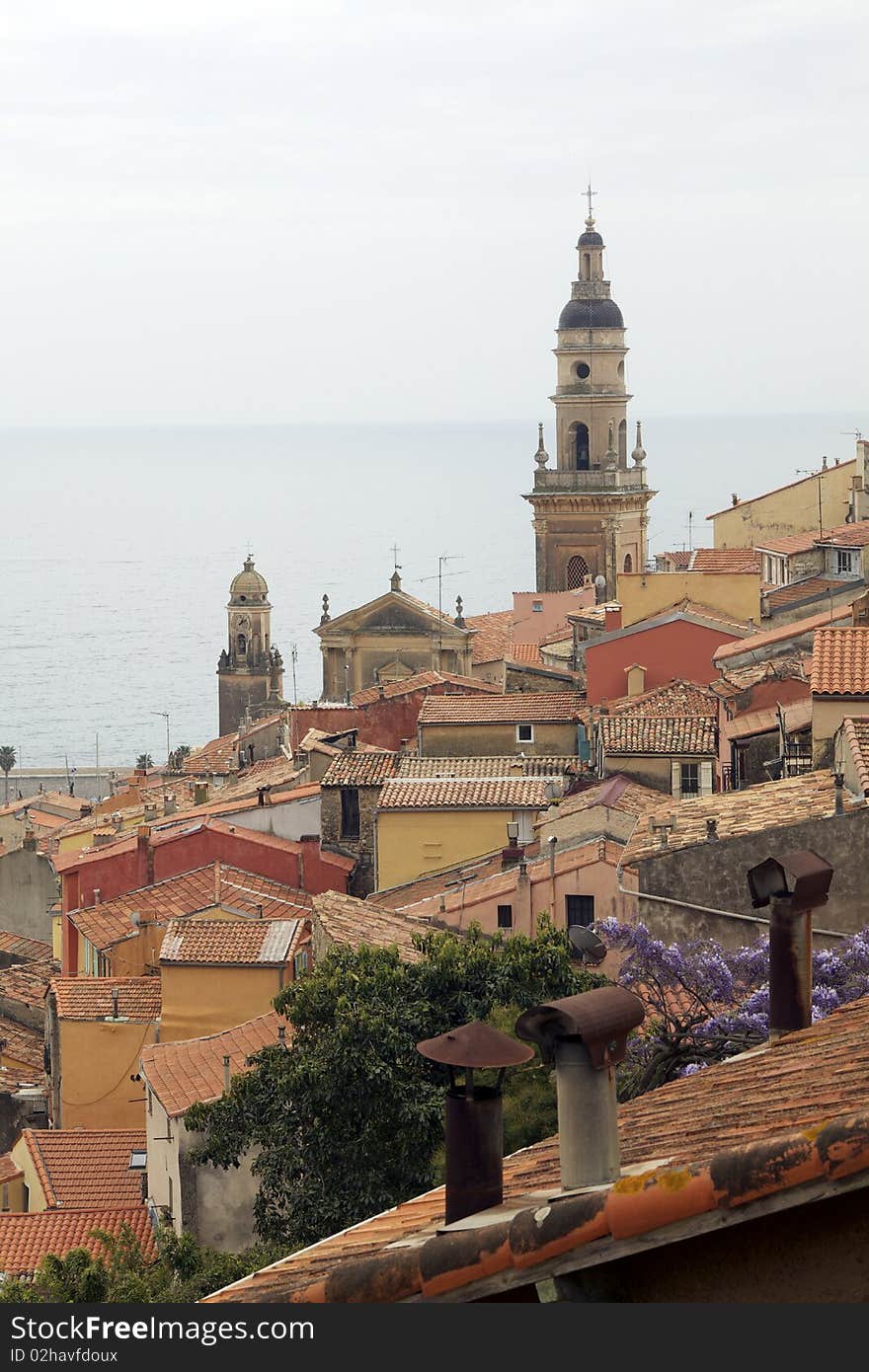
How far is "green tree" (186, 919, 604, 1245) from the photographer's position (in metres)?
15.7

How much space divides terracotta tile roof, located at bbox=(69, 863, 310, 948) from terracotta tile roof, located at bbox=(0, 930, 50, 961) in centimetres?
517

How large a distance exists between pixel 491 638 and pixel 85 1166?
34393 millimetres

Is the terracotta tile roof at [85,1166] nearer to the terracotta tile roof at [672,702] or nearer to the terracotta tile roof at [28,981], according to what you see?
the terracotta tile roof at [28,981]

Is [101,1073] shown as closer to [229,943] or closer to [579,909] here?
[229,943]

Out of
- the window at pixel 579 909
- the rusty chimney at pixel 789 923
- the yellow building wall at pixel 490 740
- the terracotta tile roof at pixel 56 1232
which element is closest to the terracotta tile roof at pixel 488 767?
the yellow building wall at pixel 490 740

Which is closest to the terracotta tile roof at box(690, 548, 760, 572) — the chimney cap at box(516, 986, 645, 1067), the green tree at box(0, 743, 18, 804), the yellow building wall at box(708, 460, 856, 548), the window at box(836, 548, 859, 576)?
the yellow building wall at box(708, 460, 856, 548)

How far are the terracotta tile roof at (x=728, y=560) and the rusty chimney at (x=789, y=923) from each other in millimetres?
38889

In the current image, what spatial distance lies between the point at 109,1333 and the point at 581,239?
69.9 m

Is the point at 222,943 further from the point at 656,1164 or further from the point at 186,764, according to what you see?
the point at 186,764

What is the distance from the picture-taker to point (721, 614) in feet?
126

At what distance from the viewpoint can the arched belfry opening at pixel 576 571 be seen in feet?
217

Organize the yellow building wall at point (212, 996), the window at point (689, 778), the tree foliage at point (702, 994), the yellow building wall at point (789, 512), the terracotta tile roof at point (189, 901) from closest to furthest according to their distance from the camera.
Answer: the tree foliage at point (702, 994) < the yellow building wall at point (212, 996) < the terracotta tile roof at point (189, 901) < the window at point (689, 778) < the yellow building wall at point (789, 512)

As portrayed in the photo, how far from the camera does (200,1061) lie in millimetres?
20344

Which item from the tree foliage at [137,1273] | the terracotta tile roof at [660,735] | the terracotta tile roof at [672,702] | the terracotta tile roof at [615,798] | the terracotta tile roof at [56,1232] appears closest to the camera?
the tree foliage at [137,1273]
